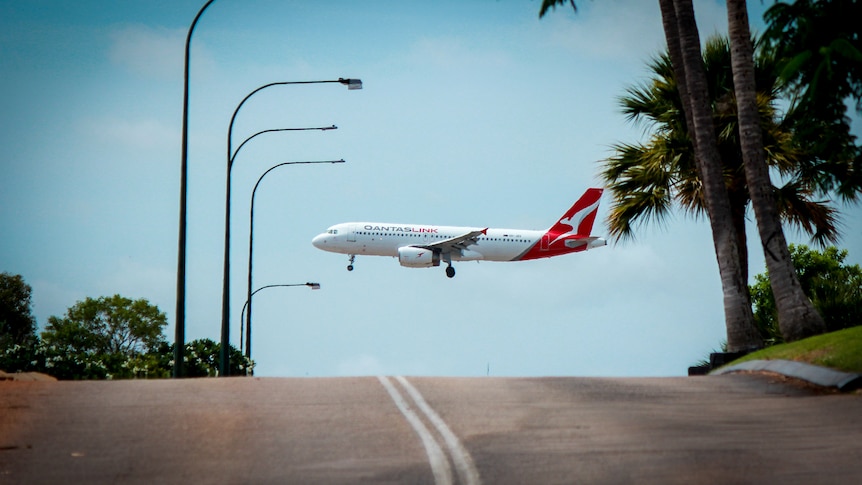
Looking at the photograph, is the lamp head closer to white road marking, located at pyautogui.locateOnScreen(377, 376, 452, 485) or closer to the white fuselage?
white road marking, located at pyautogui.locateOnScreen(377, 376, 452, 485)

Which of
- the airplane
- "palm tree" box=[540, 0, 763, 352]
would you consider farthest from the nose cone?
"palm tree" box=[540, 0, 763, 352]

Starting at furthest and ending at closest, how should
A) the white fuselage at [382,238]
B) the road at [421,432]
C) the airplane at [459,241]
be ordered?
the white fuselage at [382,238], the airplane at [459,241], the road at [421,432]

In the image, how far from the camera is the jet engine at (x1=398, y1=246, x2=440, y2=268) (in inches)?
2510

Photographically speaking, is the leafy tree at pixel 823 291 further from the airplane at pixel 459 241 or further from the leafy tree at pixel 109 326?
the leafy tree at pixel 109 326

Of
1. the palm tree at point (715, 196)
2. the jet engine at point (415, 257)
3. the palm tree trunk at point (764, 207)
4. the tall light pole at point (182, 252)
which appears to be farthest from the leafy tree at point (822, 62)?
the jet engine at point (415, 257)

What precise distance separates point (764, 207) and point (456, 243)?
4355 centimetres

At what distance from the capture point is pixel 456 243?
2576 inches

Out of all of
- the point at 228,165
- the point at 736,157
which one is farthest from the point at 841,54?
the point at 228,165

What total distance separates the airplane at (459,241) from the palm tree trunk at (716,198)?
37274mm

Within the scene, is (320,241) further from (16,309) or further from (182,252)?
(182,252)

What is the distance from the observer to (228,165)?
108ft

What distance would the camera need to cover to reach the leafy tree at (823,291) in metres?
26.5

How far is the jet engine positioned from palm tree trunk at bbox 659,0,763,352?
129ft

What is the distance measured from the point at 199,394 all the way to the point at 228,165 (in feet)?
60.8
